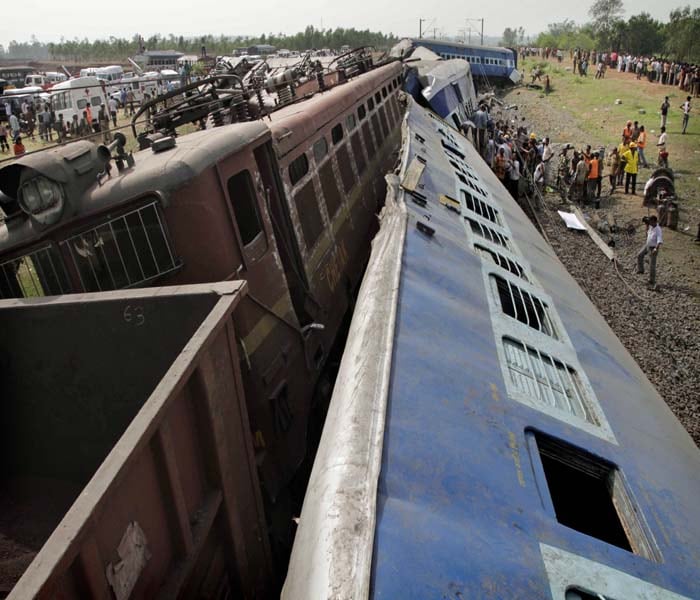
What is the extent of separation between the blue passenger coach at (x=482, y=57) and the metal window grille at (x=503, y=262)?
41734mm

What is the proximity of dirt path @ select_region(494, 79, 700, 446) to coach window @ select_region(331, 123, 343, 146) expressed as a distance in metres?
6.02

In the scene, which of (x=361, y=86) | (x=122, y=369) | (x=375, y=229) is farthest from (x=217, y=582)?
(x=361, y=86)

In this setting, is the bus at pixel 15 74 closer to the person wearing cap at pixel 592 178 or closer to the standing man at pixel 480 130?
the standing man at pixel 480 130

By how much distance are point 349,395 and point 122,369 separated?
158 centimetres

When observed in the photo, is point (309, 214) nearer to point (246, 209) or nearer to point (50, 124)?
point (246, 209)

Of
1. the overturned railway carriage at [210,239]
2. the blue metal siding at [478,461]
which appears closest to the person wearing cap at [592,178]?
the blue metal siding at [478,461]

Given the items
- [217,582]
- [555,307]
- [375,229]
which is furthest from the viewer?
[375,229]

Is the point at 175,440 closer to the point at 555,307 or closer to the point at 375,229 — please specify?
the point at 555,307

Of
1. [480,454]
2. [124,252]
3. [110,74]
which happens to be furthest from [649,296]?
[110,74]

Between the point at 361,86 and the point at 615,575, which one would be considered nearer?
the point at 615,575

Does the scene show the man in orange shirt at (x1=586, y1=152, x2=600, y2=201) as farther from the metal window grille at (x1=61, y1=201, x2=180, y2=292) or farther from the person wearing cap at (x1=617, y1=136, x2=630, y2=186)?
the metal window grille at (x1=61, y1=201, x2=180, y2=292)

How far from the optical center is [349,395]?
3.20 m

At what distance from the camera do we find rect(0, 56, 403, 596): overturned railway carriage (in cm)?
411

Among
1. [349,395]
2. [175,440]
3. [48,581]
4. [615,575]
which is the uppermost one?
[48,581]
